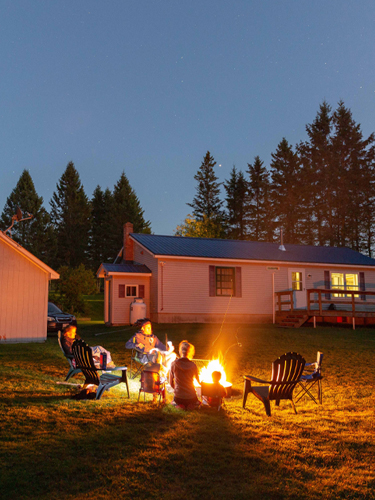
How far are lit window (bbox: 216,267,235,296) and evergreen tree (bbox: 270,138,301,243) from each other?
23.4 m

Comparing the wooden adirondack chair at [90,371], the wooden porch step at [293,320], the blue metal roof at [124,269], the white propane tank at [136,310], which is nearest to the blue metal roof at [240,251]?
the blue metal roof at [124,269]

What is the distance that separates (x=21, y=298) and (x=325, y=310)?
1257cm

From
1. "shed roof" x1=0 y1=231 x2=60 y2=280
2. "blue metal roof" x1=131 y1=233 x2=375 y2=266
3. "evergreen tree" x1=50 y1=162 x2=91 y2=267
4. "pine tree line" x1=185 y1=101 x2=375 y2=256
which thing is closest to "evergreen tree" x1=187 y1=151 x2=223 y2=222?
"pine tree line" x1=185 y1=101 x2=375 y2=256

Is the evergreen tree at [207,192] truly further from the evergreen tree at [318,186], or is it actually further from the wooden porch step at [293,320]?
the wooden porch step at [293,320]

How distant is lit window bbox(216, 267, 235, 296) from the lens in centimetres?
2011

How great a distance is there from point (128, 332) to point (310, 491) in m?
13.4

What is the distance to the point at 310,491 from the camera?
358 cm

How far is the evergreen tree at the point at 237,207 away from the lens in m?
46.5

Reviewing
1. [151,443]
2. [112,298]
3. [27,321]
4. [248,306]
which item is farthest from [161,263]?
[151,443]

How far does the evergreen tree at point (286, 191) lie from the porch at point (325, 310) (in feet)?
67.8

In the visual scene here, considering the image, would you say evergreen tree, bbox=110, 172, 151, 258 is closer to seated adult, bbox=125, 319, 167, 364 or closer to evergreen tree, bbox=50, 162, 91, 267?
evergreen tree, bbox=50, 162, 91, 267

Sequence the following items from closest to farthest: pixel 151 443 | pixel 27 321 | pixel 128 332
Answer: pixel 151 443, pixel 27 321, pixel 128 332

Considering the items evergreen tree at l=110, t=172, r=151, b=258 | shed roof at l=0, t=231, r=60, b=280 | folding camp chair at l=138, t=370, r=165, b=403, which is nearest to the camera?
folding camp chair at l=138, t=370, r=165, b=403

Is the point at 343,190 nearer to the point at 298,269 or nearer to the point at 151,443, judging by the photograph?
the point at 298,269
